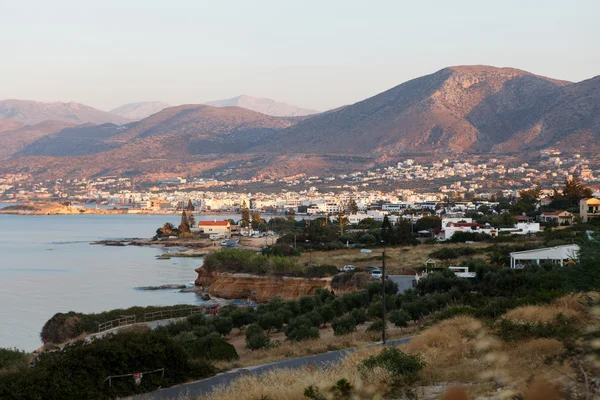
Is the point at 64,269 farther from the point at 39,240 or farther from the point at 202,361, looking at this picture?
the point at 202,361

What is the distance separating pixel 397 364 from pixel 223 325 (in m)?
11.7

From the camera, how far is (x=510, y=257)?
93.2ft

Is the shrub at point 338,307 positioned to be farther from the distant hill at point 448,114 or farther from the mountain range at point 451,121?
the distant hill at point 448,114

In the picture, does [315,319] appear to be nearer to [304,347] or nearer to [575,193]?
[304,347]

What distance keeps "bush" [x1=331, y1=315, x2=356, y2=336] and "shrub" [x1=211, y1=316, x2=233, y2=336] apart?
3160mm

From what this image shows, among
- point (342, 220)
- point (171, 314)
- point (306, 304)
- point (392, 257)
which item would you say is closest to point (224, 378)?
point (306, 304)

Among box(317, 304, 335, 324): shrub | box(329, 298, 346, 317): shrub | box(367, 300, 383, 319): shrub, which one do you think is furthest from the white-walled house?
box(367, 300, 383, 319): shrub

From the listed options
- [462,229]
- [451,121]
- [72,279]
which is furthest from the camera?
[451,121]

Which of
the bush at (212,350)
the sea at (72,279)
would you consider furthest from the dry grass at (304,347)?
the sea at (72,279)

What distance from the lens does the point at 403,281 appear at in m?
28.3

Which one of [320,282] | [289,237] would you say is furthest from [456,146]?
[320,282]

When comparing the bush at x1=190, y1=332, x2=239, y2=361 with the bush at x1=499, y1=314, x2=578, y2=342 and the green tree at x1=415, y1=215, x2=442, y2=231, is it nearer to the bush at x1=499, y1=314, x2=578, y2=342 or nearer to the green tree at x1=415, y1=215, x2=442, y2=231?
the bush at x1=499, y1=314, x2=578, y2=342

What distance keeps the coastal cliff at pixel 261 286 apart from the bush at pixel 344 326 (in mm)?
11937

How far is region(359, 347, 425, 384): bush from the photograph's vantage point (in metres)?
8.69
